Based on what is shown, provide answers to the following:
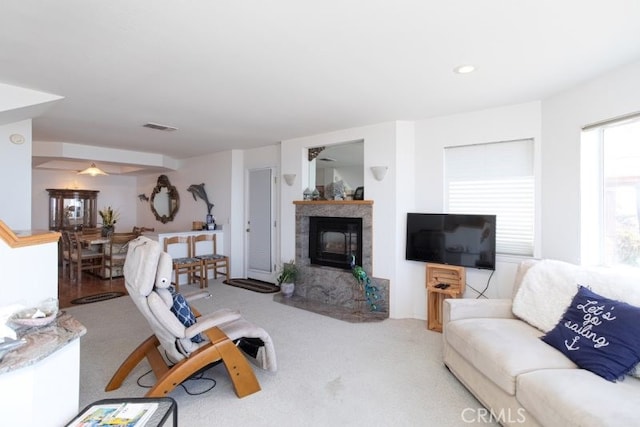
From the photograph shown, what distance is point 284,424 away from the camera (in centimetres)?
197

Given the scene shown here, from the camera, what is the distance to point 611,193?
271 cm

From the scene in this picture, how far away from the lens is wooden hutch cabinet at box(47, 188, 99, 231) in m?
7.24

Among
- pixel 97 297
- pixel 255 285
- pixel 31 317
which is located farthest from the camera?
pixel 255 285

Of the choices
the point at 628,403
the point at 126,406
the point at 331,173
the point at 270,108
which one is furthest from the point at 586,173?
the point at 331,173

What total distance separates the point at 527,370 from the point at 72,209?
29.6ft

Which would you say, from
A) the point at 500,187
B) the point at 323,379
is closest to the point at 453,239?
the point at 500,187

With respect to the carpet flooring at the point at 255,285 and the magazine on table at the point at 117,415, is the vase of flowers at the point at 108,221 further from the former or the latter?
the magazine on table at the point at 117,415

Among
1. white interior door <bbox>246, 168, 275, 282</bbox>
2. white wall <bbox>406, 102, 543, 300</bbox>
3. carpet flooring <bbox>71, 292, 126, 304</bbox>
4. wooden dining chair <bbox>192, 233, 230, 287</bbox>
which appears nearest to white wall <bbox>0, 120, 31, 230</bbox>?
carpet flooring <bbox>71, 292, 126, 304</bbox>

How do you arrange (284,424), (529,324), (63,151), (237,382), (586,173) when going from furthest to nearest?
(63,151), (586,173), (529,324), (237,382), (284,424)

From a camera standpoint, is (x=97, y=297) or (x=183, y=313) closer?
(x=183, y=313)

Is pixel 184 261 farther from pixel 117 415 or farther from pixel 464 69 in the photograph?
pixel 464 69

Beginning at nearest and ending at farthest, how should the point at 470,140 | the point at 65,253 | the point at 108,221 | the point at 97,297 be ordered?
the point at 470,140, the point at 97,297, the point at 65,253, the point at 108,221

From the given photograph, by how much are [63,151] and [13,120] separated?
6.98 feet

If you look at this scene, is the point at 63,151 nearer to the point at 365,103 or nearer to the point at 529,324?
the point at 365,103
